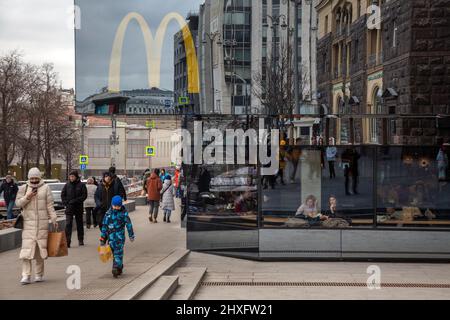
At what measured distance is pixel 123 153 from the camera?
97.4 m

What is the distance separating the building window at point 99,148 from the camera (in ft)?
293

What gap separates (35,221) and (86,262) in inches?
111

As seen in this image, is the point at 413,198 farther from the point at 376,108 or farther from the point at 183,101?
the point at 183,101

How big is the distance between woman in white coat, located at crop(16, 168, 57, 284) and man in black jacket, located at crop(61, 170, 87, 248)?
16.6ft

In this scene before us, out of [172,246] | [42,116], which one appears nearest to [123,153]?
[42,116]

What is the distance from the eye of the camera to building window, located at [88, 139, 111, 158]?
89.4 m

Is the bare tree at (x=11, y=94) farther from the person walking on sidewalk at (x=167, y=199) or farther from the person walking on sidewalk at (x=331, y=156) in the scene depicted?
the person walking on sidewalk at (x=331, y=156)

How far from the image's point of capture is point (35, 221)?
1225 centimetres

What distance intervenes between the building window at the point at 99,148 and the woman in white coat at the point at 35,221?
3022 inches

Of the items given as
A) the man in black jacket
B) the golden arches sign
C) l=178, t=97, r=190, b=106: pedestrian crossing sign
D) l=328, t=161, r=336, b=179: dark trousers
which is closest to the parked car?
the man in black jacket

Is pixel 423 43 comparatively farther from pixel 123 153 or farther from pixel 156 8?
pixel 123 153

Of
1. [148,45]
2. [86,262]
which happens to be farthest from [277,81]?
[86,262]
